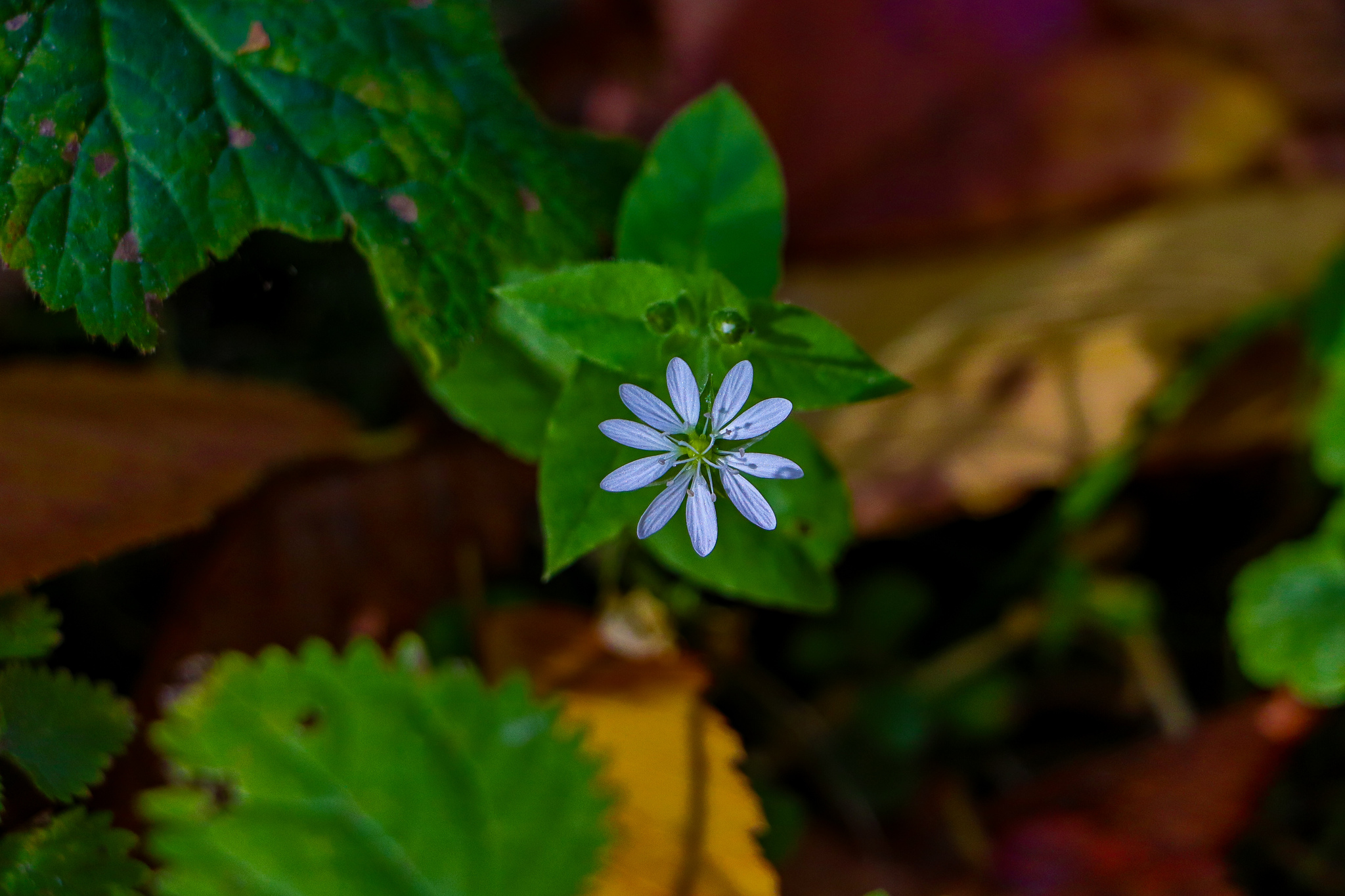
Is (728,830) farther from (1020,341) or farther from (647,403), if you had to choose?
(1020,341)

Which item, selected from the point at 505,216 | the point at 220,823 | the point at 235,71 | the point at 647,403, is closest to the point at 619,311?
the point at 647,403

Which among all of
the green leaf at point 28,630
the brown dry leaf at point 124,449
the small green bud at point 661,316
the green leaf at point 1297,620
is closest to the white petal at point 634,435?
the small green bud at point 661,316

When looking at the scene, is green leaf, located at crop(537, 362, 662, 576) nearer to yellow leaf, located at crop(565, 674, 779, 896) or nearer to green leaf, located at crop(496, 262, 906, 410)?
green leaf, located at crop(496, 262, 906, 410)

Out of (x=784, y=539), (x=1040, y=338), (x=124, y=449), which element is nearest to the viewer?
(x=784, y=539)

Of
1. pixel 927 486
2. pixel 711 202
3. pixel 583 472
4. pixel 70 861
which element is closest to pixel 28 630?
pixel 70 861

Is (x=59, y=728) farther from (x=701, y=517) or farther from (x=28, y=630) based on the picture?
(x=701, y=517)

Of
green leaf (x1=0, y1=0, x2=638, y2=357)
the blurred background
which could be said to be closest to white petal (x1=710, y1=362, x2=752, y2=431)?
green leaf (x1=0, y1=0, x2=638, y2=357)
